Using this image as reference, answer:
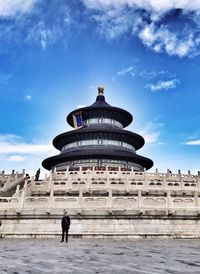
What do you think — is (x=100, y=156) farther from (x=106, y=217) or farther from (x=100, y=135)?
(x=106, y=217)

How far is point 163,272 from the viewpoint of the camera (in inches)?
238

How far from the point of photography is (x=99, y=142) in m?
45.0

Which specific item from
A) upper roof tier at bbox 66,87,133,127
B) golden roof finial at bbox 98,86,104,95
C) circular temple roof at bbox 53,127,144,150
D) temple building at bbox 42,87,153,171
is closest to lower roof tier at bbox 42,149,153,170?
temple building at bbox 42,87,153,171

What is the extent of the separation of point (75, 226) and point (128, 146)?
104 feet

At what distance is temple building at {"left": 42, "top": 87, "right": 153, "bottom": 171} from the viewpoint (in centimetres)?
4147

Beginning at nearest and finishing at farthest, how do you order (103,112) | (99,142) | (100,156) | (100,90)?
1. (100,156)
2. (99,142)
3. (103,112)
4. (100,90)

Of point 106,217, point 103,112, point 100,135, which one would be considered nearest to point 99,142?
point 100,135

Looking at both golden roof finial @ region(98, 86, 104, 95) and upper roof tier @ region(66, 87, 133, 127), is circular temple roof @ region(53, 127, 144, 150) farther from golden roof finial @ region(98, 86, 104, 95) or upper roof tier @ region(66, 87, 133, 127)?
golden roof finial @ region(98, 86, 104, 95)

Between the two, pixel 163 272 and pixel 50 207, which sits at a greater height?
pixel 50 207

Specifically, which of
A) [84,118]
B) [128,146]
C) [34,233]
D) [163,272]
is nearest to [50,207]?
[34,233]

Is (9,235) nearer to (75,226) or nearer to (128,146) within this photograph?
(75,226)

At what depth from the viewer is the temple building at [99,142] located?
4147 centimetres

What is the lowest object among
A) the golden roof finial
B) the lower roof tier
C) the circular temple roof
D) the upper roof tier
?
the lower roof tier

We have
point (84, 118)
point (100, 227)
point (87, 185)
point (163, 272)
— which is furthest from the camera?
point (84, 118)
